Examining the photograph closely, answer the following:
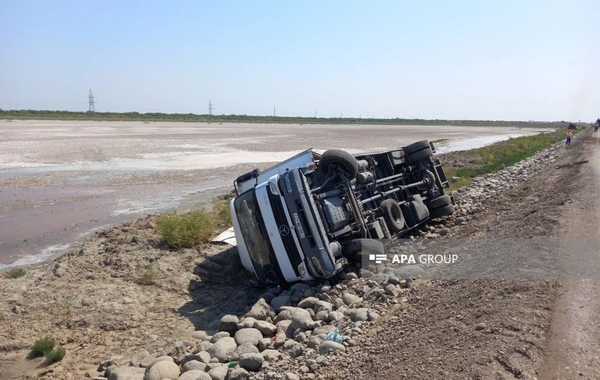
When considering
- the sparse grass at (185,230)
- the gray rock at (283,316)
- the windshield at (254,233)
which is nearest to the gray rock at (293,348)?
the gray rock at (283,316)

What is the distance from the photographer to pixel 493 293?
20.0 feet

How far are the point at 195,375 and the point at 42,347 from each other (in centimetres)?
265

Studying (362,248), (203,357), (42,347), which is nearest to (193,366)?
(203,357)

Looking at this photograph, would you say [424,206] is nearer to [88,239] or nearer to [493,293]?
[493,293]

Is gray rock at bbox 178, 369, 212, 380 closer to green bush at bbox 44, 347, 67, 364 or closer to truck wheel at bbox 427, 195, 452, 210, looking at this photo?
green bush at bbox 44, 347, 67, 364

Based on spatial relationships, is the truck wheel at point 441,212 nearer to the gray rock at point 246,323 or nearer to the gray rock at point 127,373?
the gray rock at point 246,323

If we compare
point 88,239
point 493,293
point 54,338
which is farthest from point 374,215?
point 88,239

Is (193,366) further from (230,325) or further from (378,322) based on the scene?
(378,322)

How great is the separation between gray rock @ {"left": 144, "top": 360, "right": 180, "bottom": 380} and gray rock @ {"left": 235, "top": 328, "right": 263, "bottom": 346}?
2.90 feet

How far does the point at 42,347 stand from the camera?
7.05 metres

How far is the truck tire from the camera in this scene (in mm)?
8531

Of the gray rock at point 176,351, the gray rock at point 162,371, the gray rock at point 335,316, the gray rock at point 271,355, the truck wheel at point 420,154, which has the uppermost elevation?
the truck wheel at point 420,154

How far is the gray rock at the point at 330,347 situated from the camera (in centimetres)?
574

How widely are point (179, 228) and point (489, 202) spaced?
8458 millimetres
